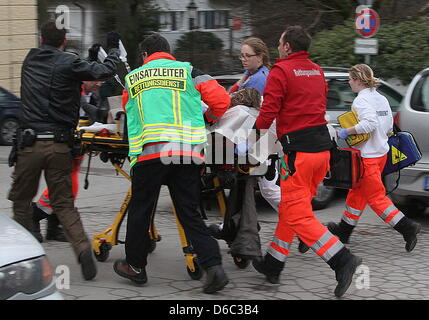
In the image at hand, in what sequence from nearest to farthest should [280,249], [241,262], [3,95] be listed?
1. [280,249]
2. [241,262]
3. [3,95]

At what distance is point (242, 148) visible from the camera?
20.6 feet

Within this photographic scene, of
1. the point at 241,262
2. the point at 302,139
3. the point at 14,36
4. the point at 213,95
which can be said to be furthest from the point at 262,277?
the point at 14,36

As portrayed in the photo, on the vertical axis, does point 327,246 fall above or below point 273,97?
below

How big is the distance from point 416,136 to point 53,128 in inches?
161

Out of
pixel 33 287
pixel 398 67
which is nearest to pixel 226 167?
pixel 33 287

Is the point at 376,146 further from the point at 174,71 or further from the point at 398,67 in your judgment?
the point at 398,67

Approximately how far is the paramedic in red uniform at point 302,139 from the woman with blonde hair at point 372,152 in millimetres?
1319

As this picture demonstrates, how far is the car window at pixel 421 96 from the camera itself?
848 centimetres

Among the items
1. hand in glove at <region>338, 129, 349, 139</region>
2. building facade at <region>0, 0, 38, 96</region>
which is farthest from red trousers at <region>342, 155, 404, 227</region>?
building facade at <region>0, 0, 38, 96</region>

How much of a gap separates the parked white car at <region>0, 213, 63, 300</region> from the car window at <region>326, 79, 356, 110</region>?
19.3 ft

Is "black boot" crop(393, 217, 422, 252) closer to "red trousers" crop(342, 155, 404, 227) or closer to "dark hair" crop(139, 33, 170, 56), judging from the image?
→ "red trousers" crop(342, 155, 404, 227)

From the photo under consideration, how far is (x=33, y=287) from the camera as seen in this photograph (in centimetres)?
416

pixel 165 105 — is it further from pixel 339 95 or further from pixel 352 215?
pixel 339 95
